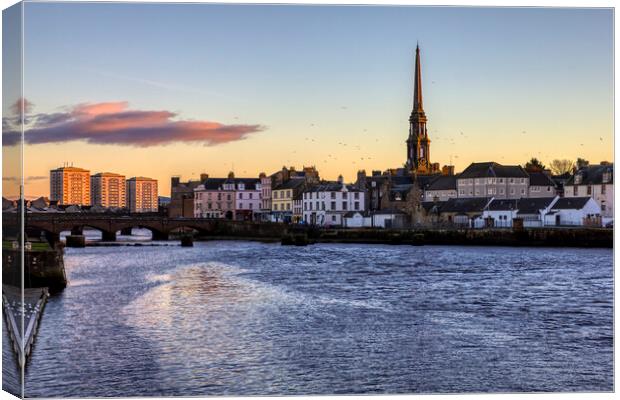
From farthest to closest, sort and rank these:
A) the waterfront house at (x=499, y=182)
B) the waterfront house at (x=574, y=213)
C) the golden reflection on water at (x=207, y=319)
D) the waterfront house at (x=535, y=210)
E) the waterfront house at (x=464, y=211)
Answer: the waterfront house at (x=464, y=211) < the waterfront house at (x=499, y=182) < the waterfront house at (x=535, y=210) < the waterfront house at (x=574, y=213) < the golden reflection on water at (x=207, y=319)

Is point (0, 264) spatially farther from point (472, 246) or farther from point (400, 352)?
point (472, 246)

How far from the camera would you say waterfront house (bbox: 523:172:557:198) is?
1602 inches

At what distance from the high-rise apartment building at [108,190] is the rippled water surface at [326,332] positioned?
3.48 metres

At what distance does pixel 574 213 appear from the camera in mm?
35875

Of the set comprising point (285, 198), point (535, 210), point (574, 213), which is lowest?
point (574, 213)

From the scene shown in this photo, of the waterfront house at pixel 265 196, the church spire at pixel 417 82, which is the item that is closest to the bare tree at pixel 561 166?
the church spire at pixel 417 82

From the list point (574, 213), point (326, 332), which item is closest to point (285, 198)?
point (574, 213)

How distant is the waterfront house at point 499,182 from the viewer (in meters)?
44.1

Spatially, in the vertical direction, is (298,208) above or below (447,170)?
below

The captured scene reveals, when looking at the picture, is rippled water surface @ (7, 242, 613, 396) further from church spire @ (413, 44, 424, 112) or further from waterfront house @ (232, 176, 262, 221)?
waterfront house @ (232, 176, 262, 221)

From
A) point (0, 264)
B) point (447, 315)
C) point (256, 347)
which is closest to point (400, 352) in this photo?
point (256, 347)

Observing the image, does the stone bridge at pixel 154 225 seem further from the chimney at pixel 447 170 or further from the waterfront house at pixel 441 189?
the chimney at pixel 447 170

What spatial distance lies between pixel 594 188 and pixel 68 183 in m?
16.0

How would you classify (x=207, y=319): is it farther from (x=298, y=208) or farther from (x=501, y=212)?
(x=298, y=208)
